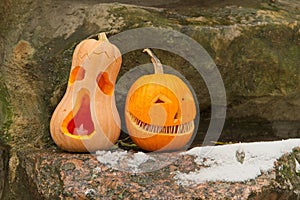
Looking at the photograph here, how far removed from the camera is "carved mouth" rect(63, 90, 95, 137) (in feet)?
6.70

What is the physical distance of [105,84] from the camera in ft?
6.94

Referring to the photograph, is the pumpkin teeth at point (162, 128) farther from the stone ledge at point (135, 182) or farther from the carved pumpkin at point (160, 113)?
the stone ledge at point (135, 182)

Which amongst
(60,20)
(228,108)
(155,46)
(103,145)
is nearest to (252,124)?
(228,108)

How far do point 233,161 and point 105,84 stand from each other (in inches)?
23.5

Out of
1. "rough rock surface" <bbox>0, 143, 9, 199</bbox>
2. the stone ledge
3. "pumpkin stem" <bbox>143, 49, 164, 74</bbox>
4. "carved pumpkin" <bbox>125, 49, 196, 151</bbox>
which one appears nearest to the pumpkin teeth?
"carved pumpkin" <bbox>125, 49, 196, 151</bbox>

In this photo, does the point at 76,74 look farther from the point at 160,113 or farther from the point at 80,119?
the point at 160,113

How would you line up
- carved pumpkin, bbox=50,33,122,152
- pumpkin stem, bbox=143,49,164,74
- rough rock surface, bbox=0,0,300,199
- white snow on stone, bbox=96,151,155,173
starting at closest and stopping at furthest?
white snow on stone, bbox=96,151,155,173, carved pumpkin, bbox=50,33,122,152, pumpkin stem, bbox=143,49,164,74, rough rock surface, bbox=0,0,300,199

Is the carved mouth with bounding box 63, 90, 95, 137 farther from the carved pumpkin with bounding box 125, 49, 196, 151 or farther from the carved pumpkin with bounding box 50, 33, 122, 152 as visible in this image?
the carved pumpkin with bounding box 125, 49, 196, 151

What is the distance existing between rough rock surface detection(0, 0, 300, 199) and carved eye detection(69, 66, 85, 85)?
214 mm

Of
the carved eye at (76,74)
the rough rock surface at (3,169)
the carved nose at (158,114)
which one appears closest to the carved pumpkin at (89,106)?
the carved eye at (76,74)

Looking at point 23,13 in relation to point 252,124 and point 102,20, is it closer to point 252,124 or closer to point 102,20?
point 102,20

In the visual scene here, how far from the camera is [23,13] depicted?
2375 mm

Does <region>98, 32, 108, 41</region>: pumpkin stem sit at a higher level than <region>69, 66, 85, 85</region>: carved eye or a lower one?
higher

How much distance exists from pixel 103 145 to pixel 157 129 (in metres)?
0.22
